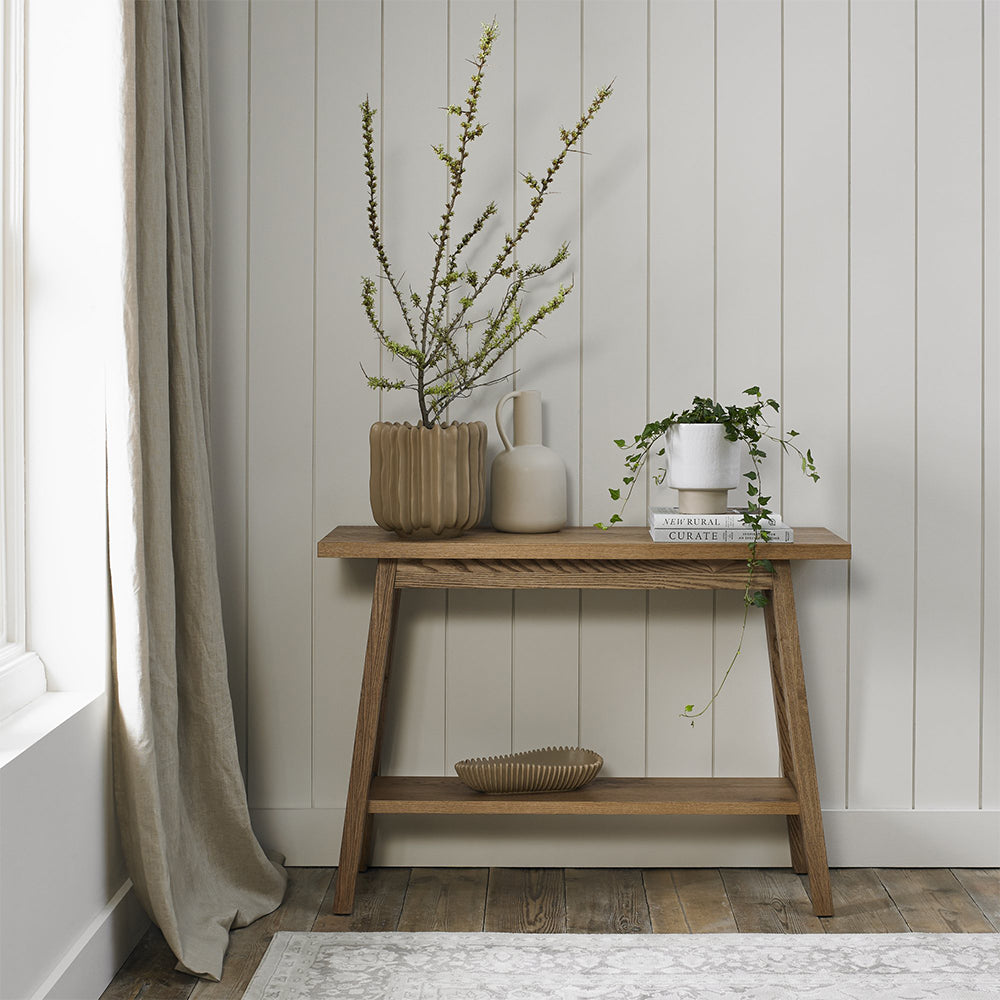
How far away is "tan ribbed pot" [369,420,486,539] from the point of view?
79.0 inches

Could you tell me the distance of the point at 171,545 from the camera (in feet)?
5.98

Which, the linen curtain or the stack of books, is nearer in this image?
the linen curtain

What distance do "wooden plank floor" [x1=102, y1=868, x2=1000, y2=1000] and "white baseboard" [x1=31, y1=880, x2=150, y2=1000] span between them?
0.12 ft

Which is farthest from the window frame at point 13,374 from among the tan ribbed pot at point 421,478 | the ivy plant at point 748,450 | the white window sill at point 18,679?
the ivy plant at point 748,450

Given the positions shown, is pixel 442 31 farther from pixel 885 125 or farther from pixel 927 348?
pixel 927 348

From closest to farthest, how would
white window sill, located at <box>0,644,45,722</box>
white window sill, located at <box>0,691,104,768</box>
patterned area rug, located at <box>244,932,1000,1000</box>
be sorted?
white window sill, located at <box>0,691,104,768</box> < white window sill, located at <box>0,644,45,722</box> < patterned area rug, located at <box>244,932,1000,1000</box>

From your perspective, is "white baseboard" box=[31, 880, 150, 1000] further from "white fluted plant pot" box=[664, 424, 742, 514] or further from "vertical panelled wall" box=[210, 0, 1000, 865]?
"white fluted plant pot" box=[664, 424, 742, 514]

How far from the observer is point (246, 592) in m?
2.27

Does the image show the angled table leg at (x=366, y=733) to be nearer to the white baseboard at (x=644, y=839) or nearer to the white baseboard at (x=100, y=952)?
the white baseboard at (x=644, y=839)

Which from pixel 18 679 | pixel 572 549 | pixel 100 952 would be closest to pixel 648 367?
pixel 572 549

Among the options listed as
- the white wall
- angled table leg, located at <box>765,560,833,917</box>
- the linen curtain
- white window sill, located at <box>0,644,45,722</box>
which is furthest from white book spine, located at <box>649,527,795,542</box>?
white window sill, located at <box>0,644,45,722</box>

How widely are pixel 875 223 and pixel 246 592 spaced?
63.3 inches

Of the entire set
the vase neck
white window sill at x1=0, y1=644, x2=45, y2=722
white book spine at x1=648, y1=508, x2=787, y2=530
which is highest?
the vase neck

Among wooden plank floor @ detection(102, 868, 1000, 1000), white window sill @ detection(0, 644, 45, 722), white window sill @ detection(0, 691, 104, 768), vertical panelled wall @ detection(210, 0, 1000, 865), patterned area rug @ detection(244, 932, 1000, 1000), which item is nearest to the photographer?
white window sill @ detection(0, 691, 104, 768)
